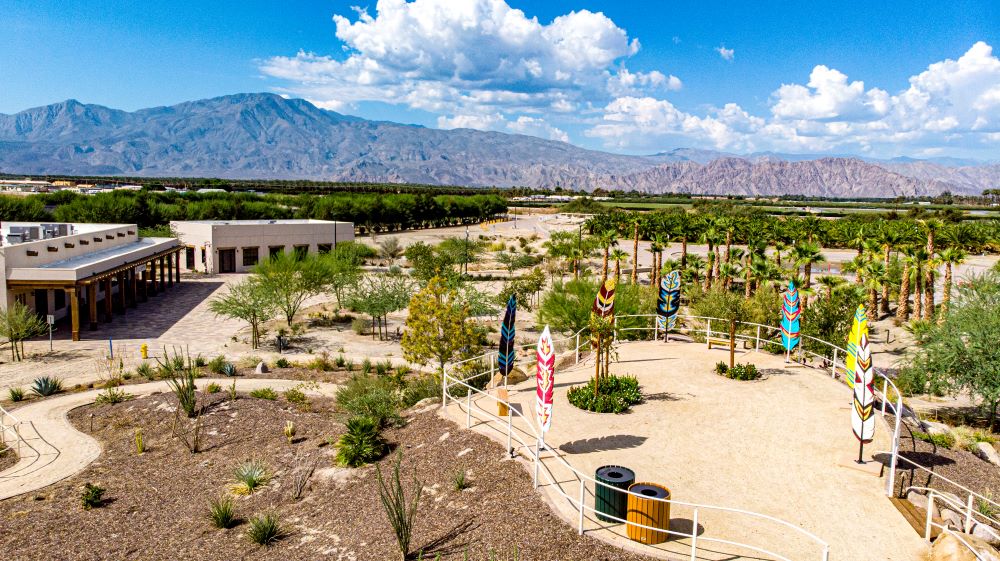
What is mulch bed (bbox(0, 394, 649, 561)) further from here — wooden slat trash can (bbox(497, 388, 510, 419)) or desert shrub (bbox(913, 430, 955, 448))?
desert shrub (bbox(913, 430, 955, 448))

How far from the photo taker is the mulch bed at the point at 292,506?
38.3 feet

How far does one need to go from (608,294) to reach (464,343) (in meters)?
6.45

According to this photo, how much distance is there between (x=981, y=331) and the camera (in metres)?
20.6

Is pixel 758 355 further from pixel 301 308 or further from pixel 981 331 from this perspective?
pixel 301 308

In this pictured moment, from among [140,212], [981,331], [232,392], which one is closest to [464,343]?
[232,392]

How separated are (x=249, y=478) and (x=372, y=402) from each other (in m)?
3.89

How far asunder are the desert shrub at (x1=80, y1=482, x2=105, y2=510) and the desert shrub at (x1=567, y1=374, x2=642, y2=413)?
1204 cm

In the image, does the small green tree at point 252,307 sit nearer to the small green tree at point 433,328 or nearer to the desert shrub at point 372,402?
the desert shrub at point 372,402

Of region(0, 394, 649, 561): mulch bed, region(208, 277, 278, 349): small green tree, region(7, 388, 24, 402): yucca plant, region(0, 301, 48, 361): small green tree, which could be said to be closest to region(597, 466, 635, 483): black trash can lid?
region(0, 394, 649, 561): mulch bed

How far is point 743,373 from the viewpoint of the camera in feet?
69.1

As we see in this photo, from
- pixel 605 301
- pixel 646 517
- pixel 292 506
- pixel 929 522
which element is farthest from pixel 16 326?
pixel 929 522

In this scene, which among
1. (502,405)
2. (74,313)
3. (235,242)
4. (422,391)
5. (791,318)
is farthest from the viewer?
(235,242)

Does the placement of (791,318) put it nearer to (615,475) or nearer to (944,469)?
(944,469)

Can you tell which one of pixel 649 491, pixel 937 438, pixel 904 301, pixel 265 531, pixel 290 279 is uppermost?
pixel 290 279
